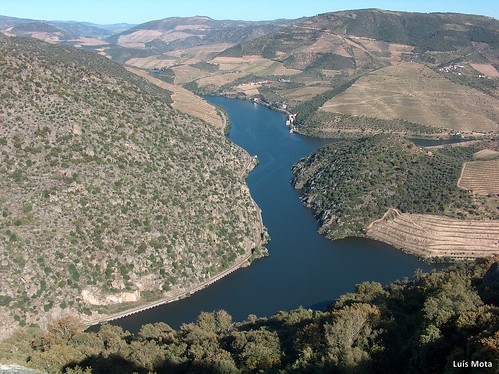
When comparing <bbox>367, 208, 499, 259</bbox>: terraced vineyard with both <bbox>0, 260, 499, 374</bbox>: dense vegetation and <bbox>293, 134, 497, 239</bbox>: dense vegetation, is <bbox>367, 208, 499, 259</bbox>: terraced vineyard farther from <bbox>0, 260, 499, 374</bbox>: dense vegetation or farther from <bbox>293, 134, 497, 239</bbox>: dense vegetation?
<bbox>0, 260, 499, 374</bbox>: dense vegetation

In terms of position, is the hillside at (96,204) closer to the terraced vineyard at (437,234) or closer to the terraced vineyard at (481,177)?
the terraced vineyard at (437,234)

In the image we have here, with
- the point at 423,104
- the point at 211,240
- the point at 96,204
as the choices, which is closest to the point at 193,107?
the point at 423,104

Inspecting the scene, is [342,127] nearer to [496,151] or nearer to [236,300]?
[496,151]

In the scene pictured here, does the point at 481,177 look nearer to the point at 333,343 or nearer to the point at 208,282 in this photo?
the point at 208,282

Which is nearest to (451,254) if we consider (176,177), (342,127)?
(176,177)

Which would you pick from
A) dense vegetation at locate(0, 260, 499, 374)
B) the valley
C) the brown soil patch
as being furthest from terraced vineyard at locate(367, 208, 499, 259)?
the brown soil patch

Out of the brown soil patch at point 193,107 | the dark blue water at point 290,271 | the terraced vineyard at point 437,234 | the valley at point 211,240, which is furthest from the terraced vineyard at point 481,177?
the brown soil patch at point 193,107
